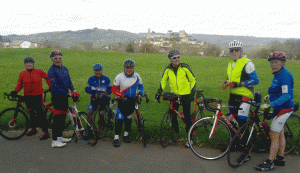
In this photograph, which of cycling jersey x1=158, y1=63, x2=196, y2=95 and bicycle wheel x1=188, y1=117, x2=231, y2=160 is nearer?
bicycle wheel x1=188, y1=117, x2=231, y2=160

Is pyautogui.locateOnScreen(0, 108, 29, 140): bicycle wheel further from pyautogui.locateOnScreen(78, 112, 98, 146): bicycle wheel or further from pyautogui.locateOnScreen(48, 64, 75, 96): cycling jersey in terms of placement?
pyautogui.locateOnScreen(78, 112, 98, 146): bicycle wheel

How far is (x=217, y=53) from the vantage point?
179 ft

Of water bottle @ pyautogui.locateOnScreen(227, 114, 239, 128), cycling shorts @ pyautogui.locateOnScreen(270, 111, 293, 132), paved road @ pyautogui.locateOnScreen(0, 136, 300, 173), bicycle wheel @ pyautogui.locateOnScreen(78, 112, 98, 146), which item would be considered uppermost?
cycling shorts @ pyautogui.locateOnScreen(270, 111, 293, 132)

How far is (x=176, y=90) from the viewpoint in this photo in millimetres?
4730

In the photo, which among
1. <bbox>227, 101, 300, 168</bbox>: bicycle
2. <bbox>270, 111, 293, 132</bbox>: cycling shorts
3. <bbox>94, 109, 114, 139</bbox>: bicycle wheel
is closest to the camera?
<bbox>270, 111, 293, 132</bbox>: cycling shorts

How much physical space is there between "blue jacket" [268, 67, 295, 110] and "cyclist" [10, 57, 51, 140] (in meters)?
4.91

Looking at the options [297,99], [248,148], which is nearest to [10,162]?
[248,148]

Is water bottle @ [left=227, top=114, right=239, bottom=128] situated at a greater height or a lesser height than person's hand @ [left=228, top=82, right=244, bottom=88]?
lesser

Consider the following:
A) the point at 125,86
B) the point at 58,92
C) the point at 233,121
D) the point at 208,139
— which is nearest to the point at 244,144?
the point at 233,121

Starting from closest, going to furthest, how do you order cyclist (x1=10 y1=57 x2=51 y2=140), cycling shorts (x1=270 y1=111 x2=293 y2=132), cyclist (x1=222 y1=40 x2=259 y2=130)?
cycling shorts (x1=270 y1=111 x2=293 y2=132)
cyclist (x1=222 y1=40 x2=259 y2=130)
cyclist (x1=10 y1=57 x2=51 y2=140)

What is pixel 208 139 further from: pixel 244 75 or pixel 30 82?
pixel 30 82

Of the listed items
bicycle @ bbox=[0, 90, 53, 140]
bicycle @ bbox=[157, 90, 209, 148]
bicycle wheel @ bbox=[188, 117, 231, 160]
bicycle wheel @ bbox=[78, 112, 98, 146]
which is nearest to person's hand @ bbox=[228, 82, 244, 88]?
bicycle @ bbox=[157, 90, 209, 148]

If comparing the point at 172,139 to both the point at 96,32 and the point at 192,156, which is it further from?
the point at 96,32

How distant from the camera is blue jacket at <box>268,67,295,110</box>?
11.3ft
